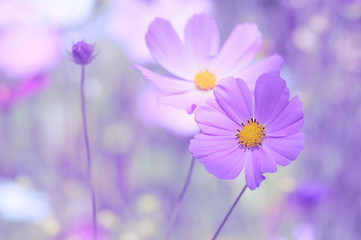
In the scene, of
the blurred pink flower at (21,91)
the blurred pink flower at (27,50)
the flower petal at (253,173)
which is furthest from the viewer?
the blurred pink flower at (27,50)

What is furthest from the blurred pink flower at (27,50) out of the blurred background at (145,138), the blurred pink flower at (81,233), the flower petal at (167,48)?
the flower petal at (167,48)

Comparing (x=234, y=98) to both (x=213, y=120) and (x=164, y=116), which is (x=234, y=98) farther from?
(x=164, y=116)

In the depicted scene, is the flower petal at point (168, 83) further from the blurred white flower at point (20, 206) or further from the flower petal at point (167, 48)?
the blurred white flower at point (20, 206)

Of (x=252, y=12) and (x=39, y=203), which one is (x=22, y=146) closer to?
(x=39, y=203)

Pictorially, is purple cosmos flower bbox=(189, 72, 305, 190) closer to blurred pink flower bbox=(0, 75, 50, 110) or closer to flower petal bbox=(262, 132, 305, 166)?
flower petal bbox=(262, 132, 305, 166)

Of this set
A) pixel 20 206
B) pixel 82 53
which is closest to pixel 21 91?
pixel 20 206

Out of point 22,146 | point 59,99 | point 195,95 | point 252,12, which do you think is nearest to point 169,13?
point 252,12
